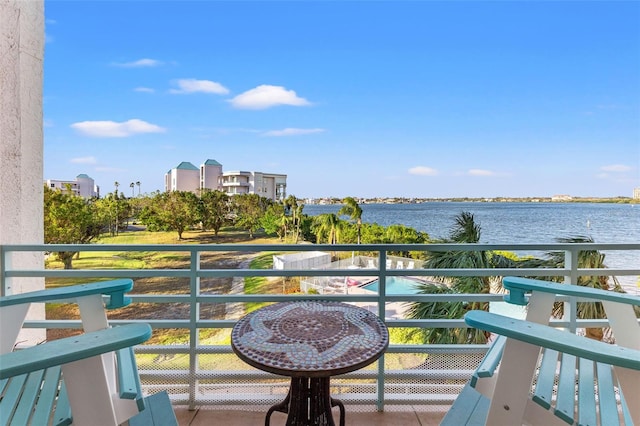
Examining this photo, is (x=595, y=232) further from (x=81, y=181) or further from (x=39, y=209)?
(x=81, y=181)

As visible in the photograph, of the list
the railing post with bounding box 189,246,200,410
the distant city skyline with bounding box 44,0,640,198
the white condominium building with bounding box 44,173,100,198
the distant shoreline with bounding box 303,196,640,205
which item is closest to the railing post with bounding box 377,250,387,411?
the railing post with bounding box 189,246,200,410

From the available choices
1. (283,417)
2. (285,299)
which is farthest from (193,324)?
(283,417)

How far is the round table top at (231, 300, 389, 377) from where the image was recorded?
104 cm

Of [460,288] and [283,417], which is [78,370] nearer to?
[283,417]

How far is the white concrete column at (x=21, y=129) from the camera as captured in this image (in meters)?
2.08

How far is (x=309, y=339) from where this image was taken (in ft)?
3.92

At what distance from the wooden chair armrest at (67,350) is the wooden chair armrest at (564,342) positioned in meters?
0.97

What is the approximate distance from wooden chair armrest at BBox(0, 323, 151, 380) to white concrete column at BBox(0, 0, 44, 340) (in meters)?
1.74

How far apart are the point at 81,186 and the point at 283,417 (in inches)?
690

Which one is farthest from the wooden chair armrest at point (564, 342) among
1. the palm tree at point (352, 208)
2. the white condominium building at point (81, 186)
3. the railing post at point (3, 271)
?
the palm tree at point (352, 208)

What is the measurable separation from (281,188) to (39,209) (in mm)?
22308

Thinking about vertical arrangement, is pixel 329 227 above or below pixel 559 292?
below

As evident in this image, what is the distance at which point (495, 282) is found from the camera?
19.7 feet

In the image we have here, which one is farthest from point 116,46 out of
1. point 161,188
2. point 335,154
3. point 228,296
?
point 161,188
